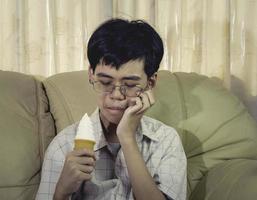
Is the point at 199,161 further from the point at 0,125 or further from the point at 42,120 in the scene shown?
the point at 0,125

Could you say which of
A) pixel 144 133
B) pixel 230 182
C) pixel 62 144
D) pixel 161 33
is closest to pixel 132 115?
pixel 144 133

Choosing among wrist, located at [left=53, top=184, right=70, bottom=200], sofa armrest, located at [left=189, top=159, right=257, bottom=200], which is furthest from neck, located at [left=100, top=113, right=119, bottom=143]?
sofa armrest, located at [left=189, top=159, right=257, bottom=200]

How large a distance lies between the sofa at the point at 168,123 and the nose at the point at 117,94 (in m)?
0.43

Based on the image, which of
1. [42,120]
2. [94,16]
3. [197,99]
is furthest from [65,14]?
[197,99]

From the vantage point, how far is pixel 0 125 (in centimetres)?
160

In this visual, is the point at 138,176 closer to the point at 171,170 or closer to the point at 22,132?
the point at 171,170

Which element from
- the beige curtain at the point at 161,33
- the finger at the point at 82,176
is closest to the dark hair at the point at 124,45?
the finger at the point at 82,176

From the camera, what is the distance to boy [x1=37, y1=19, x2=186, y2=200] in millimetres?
1300

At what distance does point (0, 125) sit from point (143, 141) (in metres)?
0.51

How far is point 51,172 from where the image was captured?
1364 millimetres

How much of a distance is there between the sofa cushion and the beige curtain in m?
0.23

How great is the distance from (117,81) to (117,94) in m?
0.04

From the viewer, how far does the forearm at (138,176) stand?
4.19 feet

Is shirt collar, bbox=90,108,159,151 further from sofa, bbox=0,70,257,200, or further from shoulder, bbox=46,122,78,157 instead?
sofa, bbox=0,70,257,200
